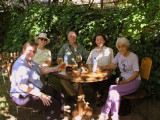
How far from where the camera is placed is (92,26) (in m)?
4.88

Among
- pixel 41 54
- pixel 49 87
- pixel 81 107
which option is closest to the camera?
pixel 49 87

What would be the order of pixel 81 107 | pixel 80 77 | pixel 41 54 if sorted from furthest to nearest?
pixel 41 54 → pixel 81 107 → pixel 80 77

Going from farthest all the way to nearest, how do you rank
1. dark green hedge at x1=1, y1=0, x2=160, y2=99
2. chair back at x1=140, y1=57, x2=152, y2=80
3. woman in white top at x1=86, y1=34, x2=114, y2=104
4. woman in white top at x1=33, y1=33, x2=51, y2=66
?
1. woman in white top at x1=33, y1=33, x2=51, y2=66
2. woman in white top at x1=86, y1=34, x2=114, y2=104
3. dark green hedge at x1=1, y1=0, x2=160, y2=99
4. chair back at x1=140, y1=57, x2=152, y2=80

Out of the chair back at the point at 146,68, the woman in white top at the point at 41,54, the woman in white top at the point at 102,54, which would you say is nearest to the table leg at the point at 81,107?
the woman in white top at the point at 102,54

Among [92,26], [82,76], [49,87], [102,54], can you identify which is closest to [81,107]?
[49,87]

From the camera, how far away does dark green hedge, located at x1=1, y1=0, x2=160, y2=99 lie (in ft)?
10.1

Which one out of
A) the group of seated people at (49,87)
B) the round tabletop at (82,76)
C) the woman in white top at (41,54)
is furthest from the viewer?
the woman in white top at (41,54)

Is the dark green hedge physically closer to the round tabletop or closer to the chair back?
the chair back

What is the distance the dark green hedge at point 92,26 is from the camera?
3.09 meters

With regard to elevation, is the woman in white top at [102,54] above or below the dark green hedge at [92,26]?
below

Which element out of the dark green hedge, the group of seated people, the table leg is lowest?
the table leg

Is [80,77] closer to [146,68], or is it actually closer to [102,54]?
Answer: [102,54]

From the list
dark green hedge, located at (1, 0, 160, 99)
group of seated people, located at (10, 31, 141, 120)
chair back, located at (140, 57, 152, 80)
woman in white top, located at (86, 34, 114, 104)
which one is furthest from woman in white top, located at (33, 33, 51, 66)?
chair back, located at (140, 57, 152, 80)

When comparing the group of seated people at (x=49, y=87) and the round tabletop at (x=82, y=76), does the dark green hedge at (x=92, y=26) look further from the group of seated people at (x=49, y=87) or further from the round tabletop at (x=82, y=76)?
the round tabletop at (x=82, y=76)
